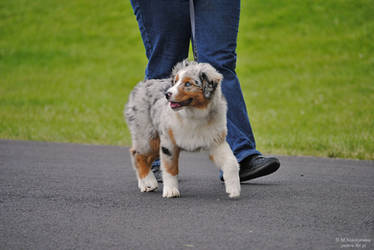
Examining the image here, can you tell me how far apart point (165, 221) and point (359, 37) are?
18918 mm

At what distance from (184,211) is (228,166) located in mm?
632

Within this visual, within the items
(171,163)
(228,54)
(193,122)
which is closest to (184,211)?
(171,163)

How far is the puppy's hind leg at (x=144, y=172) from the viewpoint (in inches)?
178

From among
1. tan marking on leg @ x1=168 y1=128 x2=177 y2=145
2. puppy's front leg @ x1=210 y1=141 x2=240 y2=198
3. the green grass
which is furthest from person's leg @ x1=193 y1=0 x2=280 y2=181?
the green grass

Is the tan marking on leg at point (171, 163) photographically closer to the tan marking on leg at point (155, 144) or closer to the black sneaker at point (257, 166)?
the tan marking on leg at point (155, 144)

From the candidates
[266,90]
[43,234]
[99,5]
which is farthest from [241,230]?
[99,5]

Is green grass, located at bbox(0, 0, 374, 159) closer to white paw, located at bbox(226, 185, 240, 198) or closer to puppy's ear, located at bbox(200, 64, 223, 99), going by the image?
white paw, located at bbox(226, 185, 240, 198)

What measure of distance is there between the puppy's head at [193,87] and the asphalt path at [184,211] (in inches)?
28.2

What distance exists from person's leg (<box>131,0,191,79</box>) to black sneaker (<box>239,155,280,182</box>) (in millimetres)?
1067

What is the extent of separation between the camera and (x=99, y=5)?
27.0 meters

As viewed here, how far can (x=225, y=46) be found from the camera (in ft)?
15.7

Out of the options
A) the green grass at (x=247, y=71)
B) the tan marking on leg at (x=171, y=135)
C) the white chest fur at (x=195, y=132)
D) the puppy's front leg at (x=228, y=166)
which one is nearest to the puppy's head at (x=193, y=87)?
the white chest fur at (x=195, y=132)

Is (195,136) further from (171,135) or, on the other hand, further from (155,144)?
(155,144)

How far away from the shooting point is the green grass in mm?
10008
